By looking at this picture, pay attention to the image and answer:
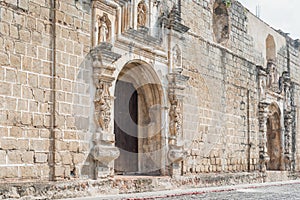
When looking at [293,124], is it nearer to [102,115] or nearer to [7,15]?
[102,115]

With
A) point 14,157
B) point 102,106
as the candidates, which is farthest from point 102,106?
point 14,157

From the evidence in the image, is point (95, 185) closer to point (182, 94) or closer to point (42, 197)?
point (42, 197)

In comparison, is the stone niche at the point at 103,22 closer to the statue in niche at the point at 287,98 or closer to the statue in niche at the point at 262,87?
the statue in niche at the point at 262,87

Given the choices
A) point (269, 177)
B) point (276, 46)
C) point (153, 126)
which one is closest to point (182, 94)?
point (153, 126)

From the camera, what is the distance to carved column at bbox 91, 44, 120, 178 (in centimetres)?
895

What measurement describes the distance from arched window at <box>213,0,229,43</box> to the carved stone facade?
0.10ft

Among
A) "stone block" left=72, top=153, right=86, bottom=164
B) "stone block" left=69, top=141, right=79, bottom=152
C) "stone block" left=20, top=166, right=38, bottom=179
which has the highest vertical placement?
"stone block" left=69, top=141, right=79, bottom=152

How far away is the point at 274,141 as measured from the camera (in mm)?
18750

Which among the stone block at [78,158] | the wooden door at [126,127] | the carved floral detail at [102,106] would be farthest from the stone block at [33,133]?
the wooden door at [126,127]

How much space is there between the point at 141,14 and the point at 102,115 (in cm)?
277

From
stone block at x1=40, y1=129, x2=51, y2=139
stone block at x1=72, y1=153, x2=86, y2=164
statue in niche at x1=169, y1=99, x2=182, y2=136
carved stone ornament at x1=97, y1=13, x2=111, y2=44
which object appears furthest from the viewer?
statue in niche at x1=169, y1=99, x2=182, y2=136

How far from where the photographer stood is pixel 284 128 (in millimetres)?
18938

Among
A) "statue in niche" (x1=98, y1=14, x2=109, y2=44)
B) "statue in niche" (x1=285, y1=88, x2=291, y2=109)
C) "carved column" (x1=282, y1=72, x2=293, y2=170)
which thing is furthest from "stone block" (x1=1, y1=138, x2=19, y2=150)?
"statue in niche" (x1=285, y1=88, x2=291, y2=109)

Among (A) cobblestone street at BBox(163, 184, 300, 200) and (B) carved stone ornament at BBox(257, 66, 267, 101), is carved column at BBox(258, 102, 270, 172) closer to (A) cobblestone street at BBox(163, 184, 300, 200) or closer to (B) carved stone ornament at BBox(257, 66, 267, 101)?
(B) carved stone ornament at BBox(257, 66, 267, 101)
